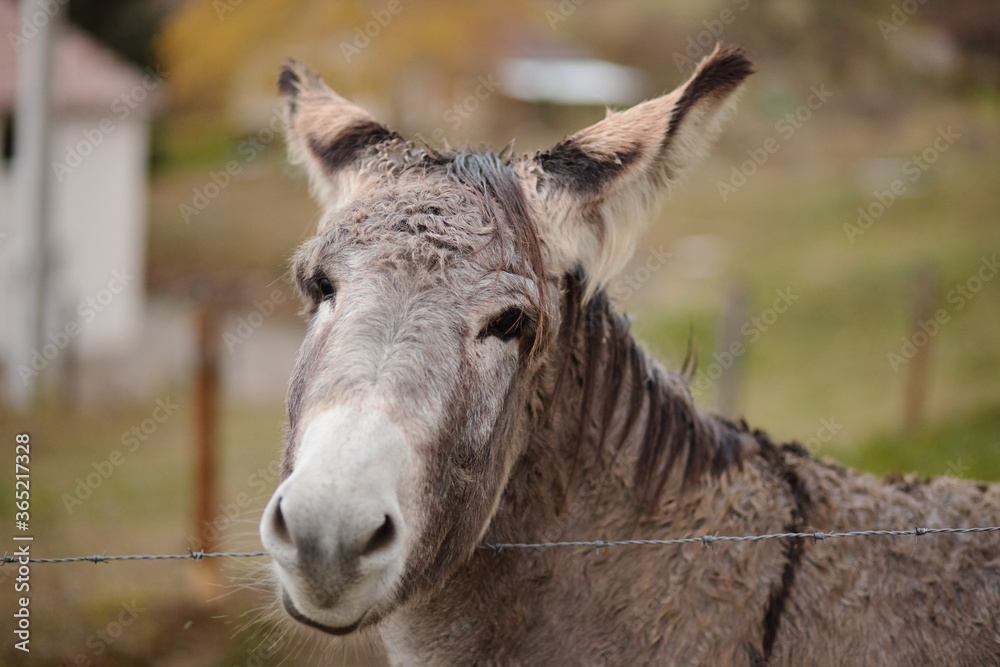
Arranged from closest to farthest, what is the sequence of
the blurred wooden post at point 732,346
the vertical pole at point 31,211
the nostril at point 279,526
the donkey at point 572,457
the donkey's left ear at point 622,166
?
the nostril at point 279,526 < the donkey at point 572,457 < the donkey's left ear at point 622,166 < the blurred wooden post at point 732,346 < the vertical pole at point 31,211

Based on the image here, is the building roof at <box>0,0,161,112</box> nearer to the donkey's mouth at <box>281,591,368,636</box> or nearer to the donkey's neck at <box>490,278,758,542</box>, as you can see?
the donkey's neck at <box>490,278,758,542</box>

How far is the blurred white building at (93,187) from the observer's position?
14.9m

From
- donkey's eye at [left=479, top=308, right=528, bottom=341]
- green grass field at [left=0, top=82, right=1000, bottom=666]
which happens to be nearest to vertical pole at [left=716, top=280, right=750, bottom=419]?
green grass field at [left=0, top=82, right=1000, bottom=666]

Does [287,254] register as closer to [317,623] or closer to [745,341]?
[317,623]

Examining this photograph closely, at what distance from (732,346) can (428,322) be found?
6.77 meters

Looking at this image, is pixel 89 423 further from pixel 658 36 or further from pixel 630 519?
pixel 658 36

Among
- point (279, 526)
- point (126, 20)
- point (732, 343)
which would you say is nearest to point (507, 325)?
point (279, 526)

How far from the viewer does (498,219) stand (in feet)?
8.02

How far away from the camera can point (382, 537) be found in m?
1.91

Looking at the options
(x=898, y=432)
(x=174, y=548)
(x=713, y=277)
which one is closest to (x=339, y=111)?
(x=174, y=548)

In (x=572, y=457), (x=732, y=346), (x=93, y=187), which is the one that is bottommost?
(x=93, y=187)

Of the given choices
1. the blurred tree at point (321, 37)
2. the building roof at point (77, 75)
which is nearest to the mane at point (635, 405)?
the building roof at point (77, 75)

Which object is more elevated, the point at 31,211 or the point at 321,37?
the point at 321,37

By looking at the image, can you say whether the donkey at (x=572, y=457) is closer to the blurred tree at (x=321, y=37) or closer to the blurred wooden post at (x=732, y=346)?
the blurred wooden post at (x=732, y=346)
